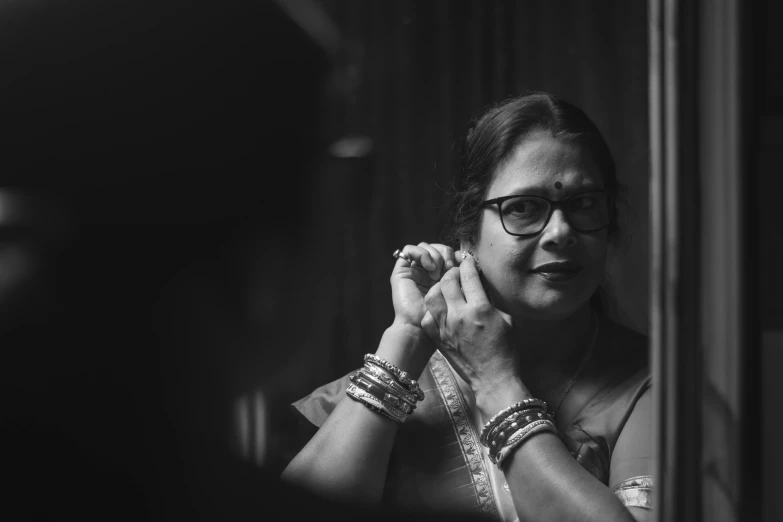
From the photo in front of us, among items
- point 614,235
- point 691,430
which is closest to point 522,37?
point 614,235

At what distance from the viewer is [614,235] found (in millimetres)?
947

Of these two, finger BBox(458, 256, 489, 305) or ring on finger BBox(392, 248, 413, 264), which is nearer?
finger BBox(458, 256, 489, 305)

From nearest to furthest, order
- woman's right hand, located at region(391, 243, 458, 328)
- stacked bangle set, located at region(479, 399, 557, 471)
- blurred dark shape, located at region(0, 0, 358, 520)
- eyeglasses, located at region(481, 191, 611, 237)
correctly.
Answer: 1. blurred dark shape, located at region(0, 0, 358, 520)
2. stacked bangle set, located at region(479, 399, 557, 471)
3. eyeglasses, located at region(481, 191, 611, 237)
4. woman's right hand, located at region(391, 243, 458, 328)

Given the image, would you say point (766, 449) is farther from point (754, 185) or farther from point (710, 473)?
point (754, 185)

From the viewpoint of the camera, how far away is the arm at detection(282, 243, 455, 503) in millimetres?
863

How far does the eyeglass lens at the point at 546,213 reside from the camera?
0.88m

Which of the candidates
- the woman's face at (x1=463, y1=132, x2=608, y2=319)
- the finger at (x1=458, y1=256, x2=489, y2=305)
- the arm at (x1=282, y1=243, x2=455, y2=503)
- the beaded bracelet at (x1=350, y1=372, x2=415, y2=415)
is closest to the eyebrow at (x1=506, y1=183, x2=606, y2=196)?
the woman's face at (x1=463, y1=132, x2=608, y2=319)

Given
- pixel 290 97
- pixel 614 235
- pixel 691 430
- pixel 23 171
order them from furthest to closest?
pixel 614 235, pixel 290 97, pixel 23 171, pixel 691 430

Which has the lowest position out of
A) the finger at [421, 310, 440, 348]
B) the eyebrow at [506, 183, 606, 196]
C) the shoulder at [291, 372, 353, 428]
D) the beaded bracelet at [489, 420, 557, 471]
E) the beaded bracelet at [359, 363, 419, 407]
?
the beaded bracelet at [489, 420, 557, 471]

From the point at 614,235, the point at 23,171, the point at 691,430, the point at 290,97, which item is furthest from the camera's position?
the point at 614,235

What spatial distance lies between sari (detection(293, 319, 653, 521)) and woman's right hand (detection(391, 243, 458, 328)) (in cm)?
14

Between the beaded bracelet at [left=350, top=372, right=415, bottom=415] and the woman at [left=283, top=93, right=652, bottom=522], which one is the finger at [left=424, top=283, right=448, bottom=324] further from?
the beaded bracelet at [left=350, top=372, right=415, bottom=415]

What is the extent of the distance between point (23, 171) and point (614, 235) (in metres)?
0.79

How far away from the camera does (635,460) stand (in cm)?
77
